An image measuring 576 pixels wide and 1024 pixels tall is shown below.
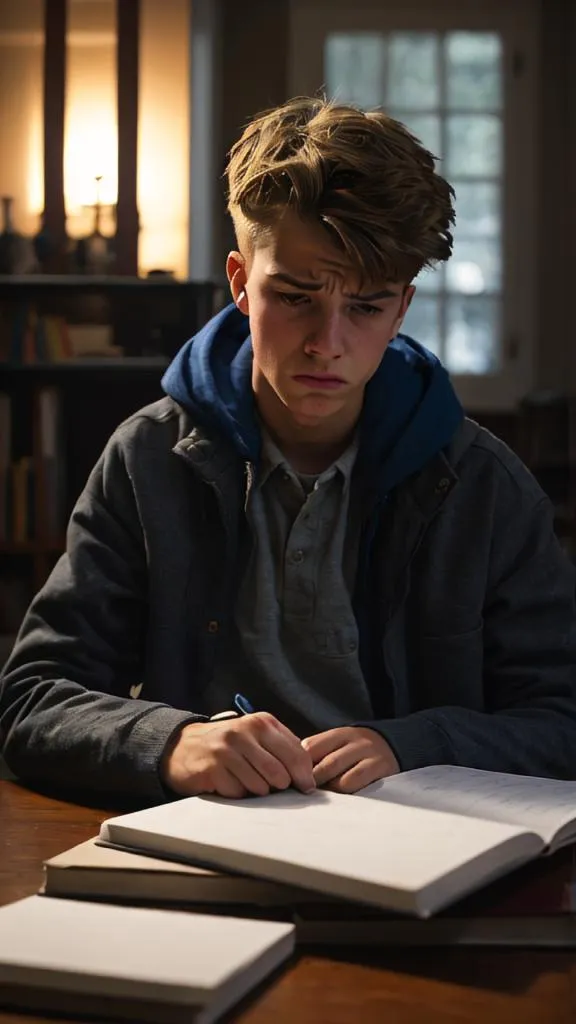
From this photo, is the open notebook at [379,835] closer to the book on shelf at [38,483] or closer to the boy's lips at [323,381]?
the boy's lips at [323,381]

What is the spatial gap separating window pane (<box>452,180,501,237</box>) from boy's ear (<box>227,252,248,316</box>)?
5.38 metres

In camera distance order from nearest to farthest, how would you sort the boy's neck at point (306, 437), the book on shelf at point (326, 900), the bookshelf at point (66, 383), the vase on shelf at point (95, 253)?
the book on shelf at point (326, 900), the boy's neck at point (306, 437), the bookshelf at point (66, 383), the vase on shelf at point (95, 253)

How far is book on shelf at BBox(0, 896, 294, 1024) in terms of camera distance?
0.60 metres

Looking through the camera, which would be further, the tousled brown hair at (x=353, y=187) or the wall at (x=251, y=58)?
the wall at (x=251, y=58)

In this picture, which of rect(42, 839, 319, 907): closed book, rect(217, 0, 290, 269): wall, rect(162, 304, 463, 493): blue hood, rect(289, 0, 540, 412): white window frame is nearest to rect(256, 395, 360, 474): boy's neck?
rect(162, 304, 463, 493): blue hood

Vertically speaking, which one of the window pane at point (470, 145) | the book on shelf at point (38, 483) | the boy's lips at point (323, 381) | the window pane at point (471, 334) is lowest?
the book on shelf at point (38, 483)

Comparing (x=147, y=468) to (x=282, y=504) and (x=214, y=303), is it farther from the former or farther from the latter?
(x=214, y=303)

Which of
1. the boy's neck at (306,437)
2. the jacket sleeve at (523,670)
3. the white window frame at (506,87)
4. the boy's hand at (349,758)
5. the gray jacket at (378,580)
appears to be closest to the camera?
the boy's hand at (349,758)

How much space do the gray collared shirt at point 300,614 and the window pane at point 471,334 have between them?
5353mm

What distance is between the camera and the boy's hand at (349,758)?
0.93m

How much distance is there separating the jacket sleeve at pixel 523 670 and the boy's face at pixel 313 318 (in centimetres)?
24

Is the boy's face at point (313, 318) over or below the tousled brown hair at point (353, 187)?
below

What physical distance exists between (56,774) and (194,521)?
1.11 feet

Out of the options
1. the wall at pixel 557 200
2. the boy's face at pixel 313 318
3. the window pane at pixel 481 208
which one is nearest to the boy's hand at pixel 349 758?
the boy's face at pixel 313 318
